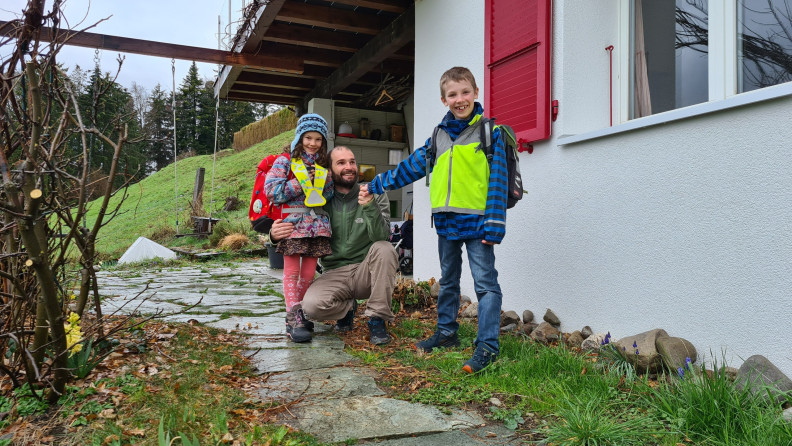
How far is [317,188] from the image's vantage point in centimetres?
330

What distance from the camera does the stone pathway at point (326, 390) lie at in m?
1.86

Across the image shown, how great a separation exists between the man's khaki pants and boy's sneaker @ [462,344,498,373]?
0.78m

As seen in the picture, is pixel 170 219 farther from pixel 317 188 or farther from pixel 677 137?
pixel 677 137

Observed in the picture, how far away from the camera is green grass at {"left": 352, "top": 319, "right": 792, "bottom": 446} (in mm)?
1709

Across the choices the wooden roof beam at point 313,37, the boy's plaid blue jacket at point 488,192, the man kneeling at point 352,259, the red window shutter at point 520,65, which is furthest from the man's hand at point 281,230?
the wooden roof beam at point 313,37

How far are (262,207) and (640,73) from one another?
8.43ft

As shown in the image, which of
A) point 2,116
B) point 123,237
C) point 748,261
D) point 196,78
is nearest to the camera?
point 2,116

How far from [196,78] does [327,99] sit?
3321 cm

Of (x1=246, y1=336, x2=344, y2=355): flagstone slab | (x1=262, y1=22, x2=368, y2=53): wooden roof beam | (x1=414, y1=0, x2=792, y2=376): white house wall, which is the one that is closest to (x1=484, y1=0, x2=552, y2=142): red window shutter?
(x1=414, y1=0, x2=792, y2=376): white house wall

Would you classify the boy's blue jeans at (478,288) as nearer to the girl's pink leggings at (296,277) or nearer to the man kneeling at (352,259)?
the man kneeling at (352,259)

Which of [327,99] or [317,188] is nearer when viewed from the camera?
[317,188]

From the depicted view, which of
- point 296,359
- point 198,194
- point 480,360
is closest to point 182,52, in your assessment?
point 296,359

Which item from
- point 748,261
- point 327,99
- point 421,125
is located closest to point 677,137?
point 748,261

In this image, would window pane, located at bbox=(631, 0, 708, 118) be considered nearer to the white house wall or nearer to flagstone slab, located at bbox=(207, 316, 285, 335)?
the white house wall
